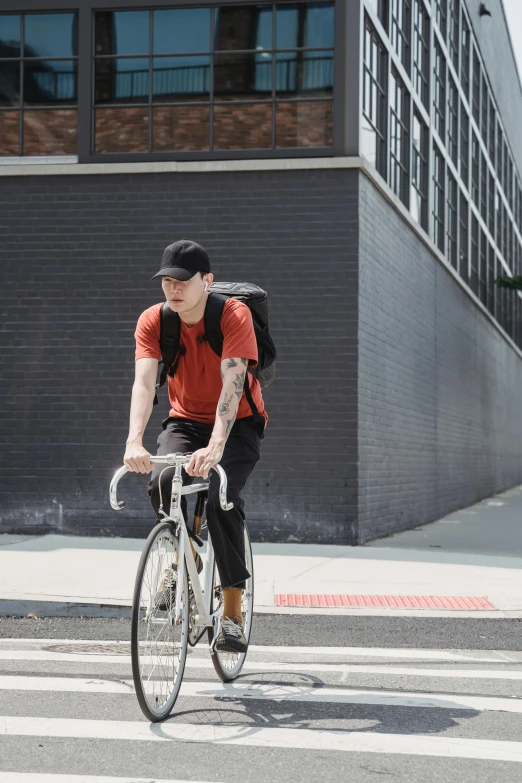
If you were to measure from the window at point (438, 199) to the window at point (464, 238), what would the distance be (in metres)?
2.62

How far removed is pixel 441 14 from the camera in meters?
20.6

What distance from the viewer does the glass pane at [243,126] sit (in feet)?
43.7

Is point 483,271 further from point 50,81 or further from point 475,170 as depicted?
point 50,81


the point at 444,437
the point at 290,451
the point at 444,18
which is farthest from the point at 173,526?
the point at 444,18

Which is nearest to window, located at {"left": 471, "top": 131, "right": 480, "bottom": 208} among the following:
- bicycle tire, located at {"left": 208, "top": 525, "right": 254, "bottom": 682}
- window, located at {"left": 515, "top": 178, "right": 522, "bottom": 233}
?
window, located at {"left": 515, "top": 178, "right": 522, "bottom": 233}

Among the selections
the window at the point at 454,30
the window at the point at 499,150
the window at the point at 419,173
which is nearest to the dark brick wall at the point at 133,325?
the window at the point at 419,173

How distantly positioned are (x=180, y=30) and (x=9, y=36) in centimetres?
220

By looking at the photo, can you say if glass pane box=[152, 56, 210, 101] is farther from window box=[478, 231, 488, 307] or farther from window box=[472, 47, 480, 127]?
window box=[478, 231, 488, 307]

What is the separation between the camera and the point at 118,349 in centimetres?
1312

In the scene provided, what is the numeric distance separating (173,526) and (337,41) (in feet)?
31.6

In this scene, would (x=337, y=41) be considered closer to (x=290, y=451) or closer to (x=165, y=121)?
(x=165, y=121)

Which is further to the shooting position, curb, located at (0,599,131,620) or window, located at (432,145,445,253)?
window, located at (432,145,445,253)

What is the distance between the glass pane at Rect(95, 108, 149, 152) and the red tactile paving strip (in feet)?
23.0

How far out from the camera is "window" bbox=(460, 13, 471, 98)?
930 inches
